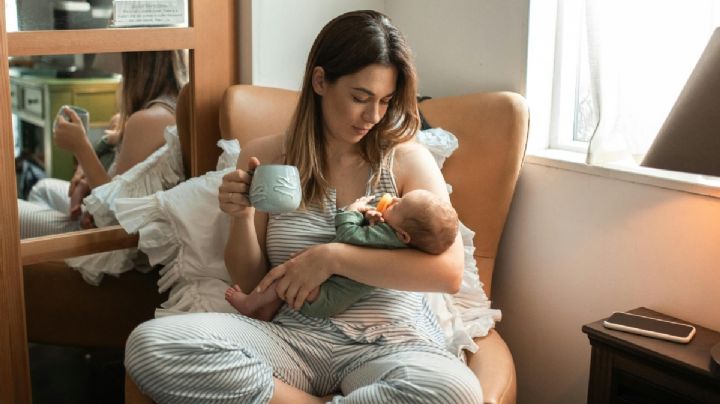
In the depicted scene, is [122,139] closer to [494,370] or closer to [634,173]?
[494,370]

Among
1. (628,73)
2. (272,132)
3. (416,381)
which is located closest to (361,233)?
(416,381)

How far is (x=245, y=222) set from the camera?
6.15 ft

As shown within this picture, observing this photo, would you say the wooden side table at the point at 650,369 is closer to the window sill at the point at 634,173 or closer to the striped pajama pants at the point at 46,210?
the window sill at the point at 634,173

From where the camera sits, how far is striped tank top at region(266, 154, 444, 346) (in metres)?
1.81

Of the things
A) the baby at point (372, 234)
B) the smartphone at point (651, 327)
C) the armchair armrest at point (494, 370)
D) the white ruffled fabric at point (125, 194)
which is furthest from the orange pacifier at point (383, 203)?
the white ruffled fabric at point (125, 194)

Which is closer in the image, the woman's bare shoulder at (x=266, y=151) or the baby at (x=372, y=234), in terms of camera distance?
the baby at (x=372, y=234)

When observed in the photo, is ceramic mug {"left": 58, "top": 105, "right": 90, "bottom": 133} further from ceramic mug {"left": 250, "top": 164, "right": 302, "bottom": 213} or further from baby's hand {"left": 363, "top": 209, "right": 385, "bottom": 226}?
baby's hand {"left": 363, "top": 209, "right": 385, "bottom": 226}

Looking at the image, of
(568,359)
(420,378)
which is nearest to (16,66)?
(420,378)

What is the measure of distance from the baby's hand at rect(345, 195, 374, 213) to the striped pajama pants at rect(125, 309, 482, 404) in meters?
0.29

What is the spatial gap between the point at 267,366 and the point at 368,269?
0.94 ft

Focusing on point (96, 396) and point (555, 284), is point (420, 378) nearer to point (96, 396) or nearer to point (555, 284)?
point (555, 284)

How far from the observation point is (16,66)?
208cm

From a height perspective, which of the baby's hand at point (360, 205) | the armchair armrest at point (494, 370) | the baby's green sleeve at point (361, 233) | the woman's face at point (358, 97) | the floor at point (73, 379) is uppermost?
the woman's face at point (358, 97)

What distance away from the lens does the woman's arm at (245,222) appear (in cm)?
177
